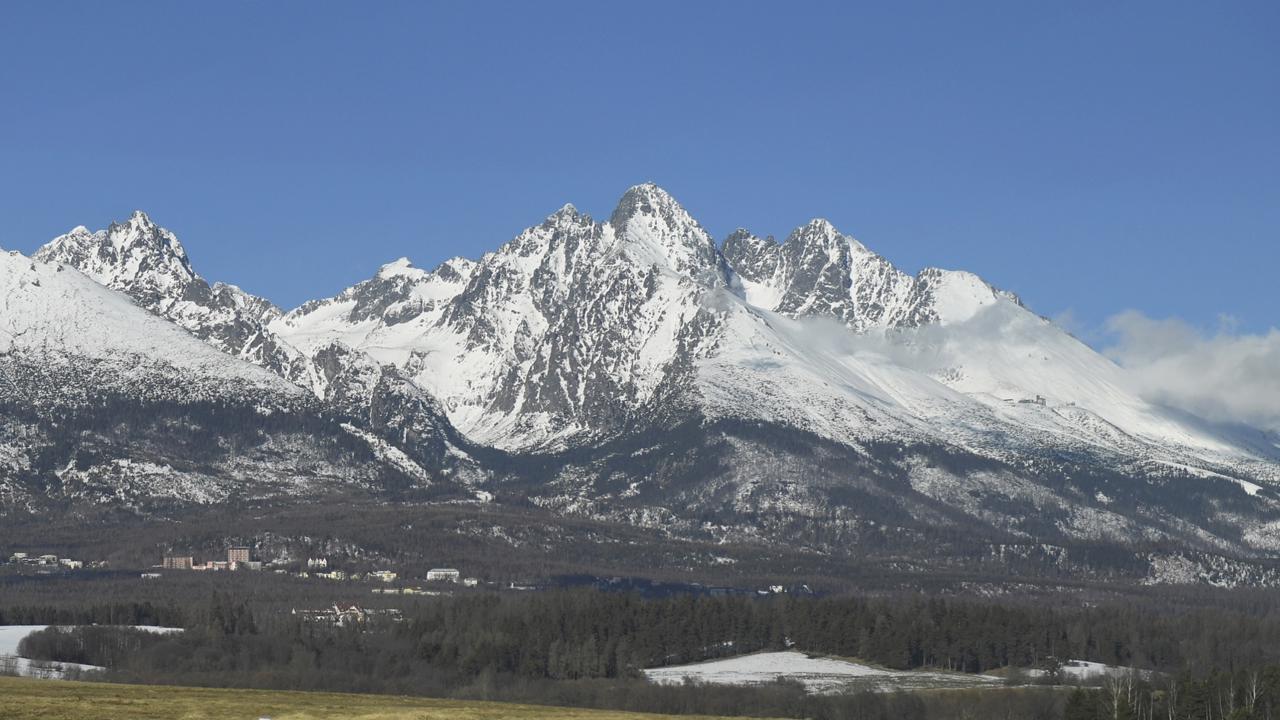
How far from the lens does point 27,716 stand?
18362cm

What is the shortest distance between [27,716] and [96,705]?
16.0m

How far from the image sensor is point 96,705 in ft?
655

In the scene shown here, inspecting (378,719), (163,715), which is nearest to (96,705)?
(163,715)

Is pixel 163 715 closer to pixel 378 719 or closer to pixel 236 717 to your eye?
pixel 236 717

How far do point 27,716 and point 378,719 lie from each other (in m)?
30.6

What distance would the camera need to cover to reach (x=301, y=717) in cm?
19912

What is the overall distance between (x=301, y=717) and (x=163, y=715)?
1221 centimetres

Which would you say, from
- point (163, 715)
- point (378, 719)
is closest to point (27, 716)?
point (163, 715)

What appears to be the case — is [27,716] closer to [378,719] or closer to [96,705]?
[96,705]

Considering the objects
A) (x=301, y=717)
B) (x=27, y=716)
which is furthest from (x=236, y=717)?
(x=27, y=716)

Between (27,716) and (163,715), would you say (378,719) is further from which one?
(27,716)

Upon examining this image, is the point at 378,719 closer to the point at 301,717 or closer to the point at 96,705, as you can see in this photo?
the point at 301,717

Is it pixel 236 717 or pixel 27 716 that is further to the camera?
pixel 236 717

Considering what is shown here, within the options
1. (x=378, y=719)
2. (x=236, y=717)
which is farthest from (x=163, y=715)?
(x=378, y=719)
